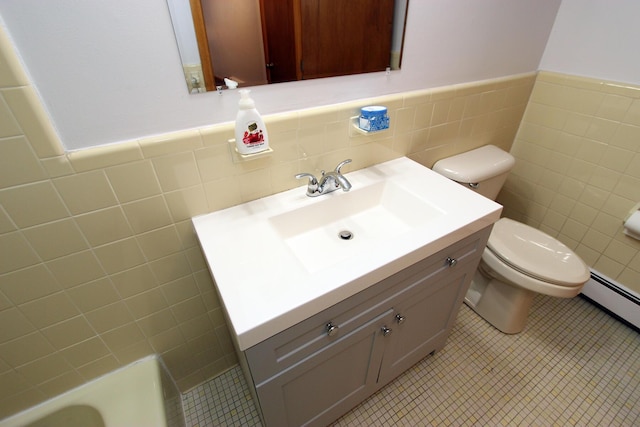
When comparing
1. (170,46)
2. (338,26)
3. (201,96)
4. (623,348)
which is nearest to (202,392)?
(201,96)

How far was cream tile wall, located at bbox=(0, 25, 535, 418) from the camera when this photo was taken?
67 centimetres

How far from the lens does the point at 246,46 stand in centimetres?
78

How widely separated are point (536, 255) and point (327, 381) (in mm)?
1129

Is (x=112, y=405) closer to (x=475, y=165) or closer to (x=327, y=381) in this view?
(x=327, y=381)

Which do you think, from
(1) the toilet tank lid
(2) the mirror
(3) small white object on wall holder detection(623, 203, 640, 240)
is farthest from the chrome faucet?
(3) small white object on wall holder detection(623, 203, 640, 240)

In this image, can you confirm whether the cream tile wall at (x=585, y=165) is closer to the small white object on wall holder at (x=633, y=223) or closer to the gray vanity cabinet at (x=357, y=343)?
the small white object on wall holder at (x=633, y=223)

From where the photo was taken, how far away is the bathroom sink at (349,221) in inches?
36.8

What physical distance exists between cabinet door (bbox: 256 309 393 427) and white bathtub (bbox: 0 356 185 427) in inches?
16.3

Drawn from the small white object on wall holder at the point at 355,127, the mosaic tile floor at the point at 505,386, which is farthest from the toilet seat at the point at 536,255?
the small white object on wall holder at the point at 355,127

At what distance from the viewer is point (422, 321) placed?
1.11m

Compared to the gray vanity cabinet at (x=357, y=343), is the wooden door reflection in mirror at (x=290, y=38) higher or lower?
higher

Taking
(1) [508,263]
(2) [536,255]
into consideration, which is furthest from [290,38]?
(2) [536,255]

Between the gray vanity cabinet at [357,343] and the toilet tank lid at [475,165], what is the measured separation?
373mm

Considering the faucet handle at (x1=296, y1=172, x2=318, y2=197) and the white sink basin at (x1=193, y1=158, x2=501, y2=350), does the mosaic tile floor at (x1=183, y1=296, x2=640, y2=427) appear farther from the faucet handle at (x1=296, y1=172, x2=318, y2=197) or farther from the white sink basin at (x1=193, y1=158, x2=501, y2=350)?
the faucet handle at (x1=296, y1=172, x2=318, y2=197)
